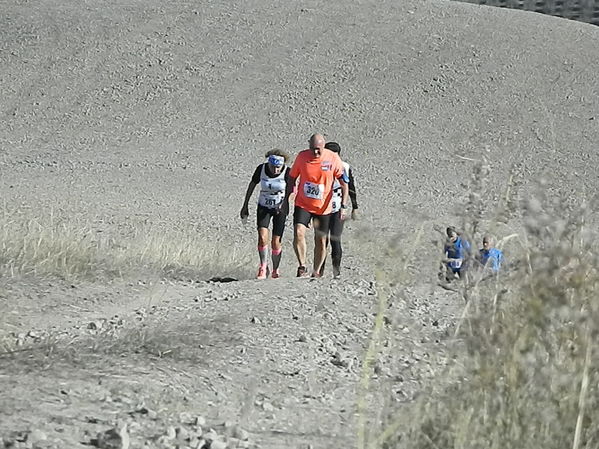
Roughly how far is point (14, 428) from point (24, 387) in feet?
1.96

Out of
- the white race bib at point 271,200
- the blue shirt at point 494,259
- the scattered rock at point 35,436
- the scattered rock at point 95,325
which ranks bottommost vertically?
the scattered rock at point 95,325

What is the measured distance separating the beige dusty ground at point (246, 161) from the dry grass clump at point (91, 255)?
19 centimetres

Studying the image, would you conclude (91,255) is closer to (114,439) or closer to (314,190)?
(314,190)

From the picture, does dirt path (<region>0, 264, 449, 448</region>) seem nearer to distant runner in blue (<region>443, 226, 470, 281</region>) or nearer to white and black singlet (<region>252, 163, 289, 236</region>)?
distant runner in blue (<region>443, 226, 470, 281</region>)

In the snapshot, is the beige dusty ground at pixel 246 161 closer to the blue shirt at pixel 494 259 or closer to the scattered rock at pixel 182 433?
the scattered rock at pixel 182 433

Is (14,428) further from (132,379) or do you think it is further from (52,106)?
(52,106)

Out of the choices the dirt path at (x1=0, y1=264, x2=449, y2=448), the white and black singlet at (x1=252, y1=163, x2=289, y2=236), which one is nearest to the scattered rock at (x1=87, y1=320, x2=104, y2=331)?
the dirt path at (x1=0, y1=264, x2=449, y2=448)

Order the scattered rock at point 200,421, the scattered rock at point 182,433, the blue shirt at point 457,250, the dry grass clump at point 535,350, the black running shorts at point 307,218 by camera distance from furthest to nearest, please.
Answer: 1. the black running shorts at point 307,218
2. the scattered rock at point 200,421
3. the scattered rock at point 182,433
4. the blue shirt at point 457,250
5. the dry grass clump at point 535,350

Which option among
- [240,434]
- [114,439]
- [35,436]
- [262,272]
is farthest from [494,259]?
[262,272]

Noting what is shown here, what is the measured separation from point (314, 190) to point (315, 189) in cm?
2

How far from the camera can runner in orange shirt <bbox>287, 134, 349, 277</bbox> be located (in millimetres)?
10898

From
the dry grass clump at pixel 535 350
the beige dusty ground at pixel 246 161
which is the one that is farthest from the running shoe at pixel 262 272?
the dry grass clump at pixel 535 350

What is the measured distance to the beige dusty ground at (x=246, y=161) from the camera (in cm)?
481

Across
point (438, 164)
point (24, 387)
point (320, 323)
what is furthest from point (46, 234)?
point (438, 164)
